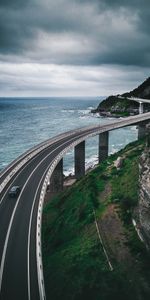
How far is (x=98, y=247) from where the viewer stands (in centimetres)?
4212

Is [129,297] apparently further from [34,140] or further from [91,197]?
[34,140]

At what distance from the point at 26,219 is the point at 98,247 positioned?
10055mm

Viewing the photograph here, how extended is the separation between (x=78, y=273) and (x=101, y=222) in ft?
32.3

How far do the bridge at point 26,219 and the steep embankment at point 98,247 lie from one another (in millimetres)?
5016

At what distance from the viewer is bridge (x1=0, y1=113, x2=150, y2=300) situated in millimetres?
32219

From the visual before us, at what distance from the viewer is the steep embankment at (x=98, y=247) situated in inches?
1422

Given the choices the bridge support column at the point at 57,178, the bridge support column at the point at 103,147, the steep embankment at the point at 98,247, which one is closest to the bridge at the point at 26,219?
the bridge support column at the point at 57,178

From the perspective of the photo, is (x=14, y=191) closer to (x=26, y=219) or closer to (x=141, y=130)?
(x=26, y=219)

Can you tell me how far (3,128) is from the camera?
200 metres

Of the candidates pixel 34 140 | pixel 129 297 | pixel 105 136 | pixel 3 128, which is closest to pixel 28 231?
pixel 129 297

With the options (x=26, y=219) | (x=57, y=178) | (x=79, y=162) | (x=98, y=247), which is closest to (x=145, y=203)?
(x=98, y=247)

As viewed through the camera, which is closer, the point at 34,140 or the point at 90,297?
the point at 90,297

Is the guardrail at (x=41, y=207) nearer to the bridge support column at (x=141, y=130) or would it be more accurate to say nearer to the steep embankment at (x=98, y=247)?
the steep embankment at (x=98, y=247)

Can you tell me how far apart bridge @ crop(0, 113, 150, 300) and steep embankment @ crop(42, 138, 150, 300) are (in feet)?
16.5
